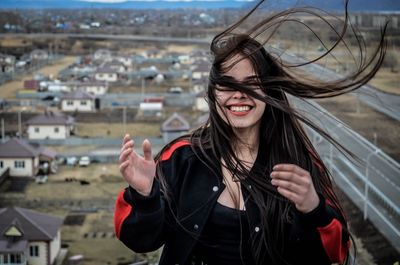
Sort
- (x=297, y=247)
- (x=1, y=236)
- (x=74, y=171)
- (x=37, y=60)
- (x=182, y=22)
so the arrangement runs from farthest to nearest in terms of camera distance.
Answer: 1. (x=182, y=22)
2. (x=37, y=60)
3. (x=74, y=171)
4. (x=1, y=236)
5. (x=297, y=247)

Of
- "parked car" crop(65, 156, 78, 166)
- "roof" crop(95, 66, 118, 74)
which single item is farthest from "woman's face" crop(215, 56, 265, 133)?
"roof" crop(95, 66, 118, 74)

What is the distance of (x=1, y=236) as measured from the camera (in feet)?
16.8

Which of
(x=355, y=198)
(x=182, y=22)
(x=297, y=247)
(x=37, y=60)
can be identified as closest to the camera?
(x=297, y=247)

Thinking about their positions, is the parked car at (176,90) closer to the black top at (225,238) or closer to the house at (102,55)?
the house at (102,55)

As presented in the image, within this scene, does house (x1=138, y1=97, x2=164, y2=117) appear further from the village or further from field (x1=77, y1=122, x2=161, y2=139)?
field (x1=77, y1=122, x2=161, y2=139)

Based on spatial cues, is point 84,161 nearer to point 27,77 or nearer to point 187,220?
point 187,220

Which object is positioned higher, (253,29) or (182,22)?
(253,29)

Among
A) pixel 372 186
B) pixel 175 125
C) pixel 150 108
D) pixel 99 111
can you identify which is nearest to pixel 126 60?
pixel 99 111

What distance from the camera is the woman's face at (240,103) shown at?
0.84m

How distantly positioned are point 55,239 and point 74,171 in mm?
3262

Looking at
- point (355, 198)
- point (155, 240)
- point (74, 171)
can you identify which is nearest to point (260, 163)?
point (155, 240)

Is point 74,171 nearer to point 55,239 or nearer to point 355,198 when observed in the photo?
point 55,239

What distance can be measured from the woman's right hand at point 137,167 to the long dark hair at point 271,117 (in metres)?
0.08

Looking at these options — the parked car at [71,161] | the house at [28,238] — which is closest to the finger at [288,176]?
the house at [28,238]
